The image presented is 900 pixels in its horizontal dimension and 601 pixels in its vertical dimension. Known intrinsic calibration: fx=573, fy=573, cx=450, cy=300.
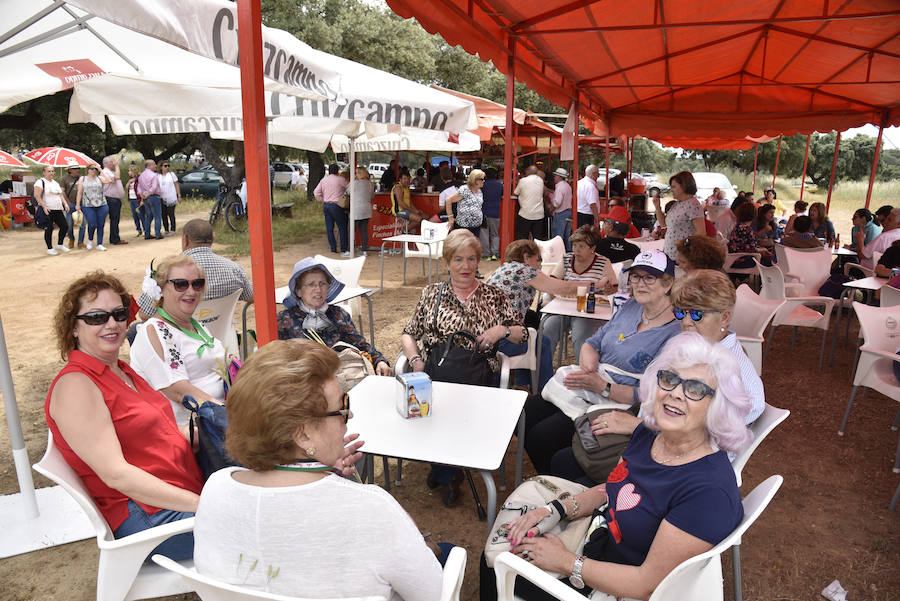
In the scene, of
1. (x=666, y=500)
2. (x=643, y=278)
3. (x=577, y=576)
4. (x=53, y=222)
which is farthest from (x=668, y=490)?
(x=53, y=222)

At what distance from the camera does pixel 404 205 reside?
11.1 meters

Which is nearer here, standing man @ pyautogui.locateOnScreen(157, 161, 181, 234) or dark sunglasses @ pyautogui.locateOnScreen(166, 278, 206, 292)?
dark sunglasses @ pyautogui.locateOnScreen(166, 278, 206, 292)

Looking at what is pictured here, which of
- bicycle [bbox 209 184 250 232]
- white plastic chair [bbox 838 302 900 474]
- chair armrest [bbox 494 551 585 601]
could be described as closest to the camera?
chair armrest [bbox 494 551 585 601]

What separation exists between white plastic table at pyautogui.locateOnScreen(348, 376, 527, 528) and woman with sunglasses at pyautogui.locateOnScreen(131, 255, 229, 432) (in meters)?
0.73

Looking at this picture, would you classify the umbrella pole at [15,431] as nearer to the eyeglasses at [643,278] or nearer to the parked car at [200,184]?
the eyeglasses at [643,278]

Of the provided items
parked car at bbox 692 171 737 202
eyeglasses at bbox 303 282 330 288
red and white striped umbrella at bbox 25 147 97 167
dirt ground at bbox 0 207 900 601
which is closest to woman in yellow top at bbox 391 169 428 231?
dirt ground at bbox 0 207 900 601

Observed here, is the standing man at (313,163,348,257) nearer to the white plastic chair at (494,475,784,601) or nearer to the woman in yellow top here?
the woman in yellow top

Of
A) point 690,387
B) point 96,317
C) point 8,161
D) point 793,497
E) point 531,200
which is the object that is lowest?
point 793,497

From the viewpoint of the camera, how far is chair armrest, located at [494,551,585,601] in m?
1.44

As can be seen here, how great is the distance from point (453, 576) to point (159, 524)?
3.37ft

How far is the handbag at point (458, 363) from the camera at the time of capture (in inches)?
119

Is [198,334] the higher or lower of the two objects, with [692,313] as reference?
lower

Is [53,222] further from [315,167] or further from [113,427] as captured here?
[113,427]

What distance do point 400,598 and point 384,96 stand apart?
3.70 m
